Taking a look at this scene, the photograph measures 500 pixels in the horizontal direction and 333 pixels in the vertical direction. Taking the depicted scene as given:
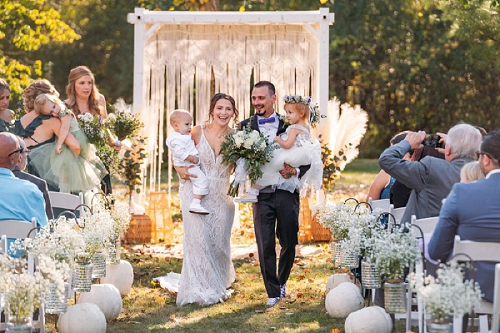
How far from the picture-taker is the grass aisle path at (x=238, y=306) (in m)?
6.04

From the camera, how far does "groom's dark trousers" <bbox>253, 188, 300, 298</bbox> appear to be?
262 inches

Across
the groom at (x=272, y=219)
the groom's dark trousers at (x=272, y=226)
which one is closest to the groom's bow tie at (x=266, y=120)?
the groom at (x=272, y=219)

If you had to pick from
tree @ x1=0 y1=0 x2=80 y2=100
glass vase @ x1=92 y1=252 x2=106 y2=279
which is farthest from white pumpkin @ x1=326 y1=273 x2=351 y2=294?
tree @ x1=0 y1=0 x2=80 y2=100

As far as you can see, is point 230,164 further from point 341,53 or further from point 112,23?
point 112,23

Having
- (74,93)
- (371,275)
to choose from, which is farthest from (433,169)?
(74,93)

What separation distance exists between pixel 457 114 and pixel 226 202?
53.3ft

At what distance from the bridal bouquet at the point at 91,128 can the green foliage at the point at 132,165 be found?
5.89ft

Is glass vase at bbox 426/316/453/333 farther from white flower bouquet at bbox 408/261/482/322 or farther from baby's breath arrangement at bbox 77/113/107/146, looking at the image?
baby's breath arrangement at bbox 77/113/107/146

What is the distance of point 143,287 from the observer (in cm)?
753

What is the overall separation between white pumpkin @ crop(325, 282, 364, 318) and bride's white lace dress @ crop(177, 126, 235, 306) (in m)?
1.09

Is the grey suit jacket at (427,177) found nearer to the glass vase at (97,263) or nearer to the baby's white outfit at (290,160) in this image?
the baby's white outfit at (290,160)

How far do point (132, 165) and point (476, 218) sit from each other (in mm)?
5916

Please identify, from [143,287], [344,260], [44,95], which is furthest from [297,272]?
[44,95]

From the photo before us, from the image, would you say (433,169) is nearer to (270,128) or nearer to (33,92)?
(270,128)
